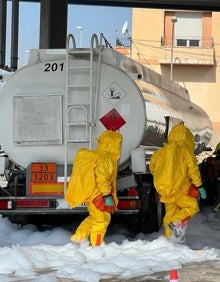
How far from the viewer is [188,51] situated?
42.8 metres

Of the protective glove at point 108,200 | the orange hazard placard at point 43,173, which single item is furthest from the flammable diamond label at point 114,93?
the protective glove at point 108,200

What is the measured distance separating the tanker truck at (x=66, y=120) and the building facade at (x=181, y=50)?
3302 cm

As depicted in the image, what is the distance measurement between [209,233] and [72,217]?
2267 mm

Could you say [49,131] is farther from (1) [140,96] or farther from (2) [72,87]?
(1) [140,96]

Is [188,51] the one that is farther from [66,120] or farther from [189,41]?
[66,120]

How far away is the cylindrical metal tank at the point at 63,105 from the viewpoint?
8.49 meters

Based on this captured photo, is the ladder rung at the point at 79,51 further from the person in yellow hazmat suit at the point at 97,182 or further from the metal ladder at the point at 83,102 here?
the person in yellow hazmat suit at the point at 97,182

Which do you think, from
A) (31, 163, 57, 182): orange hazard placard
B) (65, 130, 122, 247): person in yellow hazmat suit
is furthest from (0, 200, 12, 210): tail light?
(65, 130, 122, 247): person in yellow hazmat suit

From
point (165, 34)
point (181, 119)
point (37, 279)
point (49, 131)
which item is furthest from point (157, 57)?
point (37, 279)

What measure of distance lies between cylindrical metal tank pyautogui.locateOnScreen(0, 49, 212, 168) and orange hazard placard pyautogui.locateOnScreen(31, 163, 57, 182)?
0.52 feet

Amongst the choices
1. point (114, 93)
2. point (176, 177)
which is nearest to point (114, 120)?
point (114, 93)

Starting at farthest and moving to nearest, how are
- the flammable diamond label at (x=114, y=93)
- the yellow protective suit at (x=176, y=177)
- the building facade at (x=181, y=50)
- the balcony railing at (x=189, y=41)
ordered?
the balcony railing at (x=189, y=41) → the building facade at (x=181, y=50) → the flammable diamond label at (x=114, y=93) → the yellow protective suit at (x=176, y=177)

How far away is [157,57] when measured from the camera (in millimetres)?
42094

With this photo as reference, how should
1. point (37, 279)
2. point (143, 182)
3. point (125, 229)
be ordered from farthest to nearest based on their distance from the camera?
point (125, 229) → point (143, 182) → point (37, 279)
